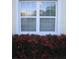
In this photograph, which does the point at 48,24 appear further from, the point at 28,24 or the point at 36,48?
the point at 36,48

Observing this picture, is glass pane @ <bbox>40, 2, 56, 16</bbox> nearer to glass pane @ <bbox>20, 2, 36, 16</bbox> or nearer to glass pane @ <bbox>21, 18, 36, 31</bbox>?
glass pane @ <bbox>20, 2, 36, 16</bbox>

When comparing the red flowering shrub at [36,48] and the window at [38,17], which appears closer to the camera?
the red flowering shrub at [36,48]

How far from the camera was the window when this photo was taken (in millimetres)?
10930

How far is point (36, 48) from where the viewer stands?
9.58m

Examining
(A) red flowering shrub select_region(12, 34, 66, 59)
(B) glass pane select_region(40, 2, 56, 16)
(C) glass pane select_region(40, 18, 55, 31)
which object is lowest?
(A) red flowering shrub select_region(12, 34, 66, 59)

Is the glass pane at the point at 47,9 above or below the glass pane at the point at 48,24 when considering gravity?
above

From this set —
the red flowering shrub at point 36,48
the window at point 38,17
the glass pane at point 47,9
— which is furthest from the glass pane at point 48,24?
the red flowering shrub at point 36,48

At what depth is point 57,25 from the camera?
10.9 metres

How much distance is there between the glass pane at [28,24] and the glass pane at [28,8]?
252 mm

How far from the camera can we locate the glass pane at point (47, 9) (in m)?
10.9

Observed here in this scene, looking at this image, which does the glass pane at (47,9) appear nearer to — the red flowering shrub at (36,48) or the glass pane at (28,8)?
the glass pane at (28,8)

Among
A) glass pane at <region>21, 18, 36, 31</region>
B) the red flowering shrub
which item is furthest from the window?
the red flowering shrub
